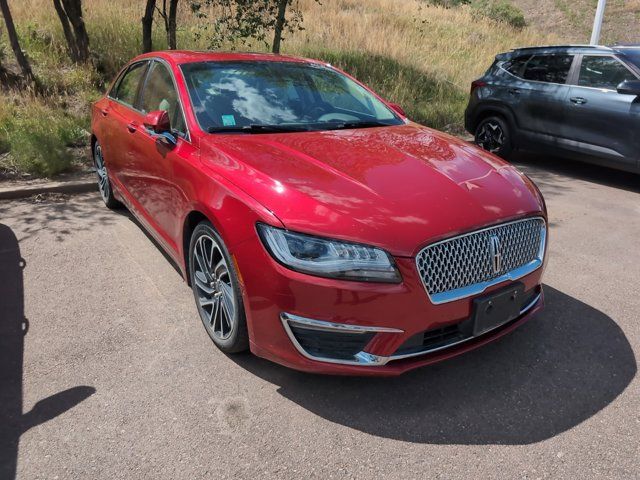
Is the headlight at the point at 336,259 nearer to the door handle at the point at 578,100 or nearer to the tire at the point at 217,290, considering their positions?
the tire at the point at 217,290

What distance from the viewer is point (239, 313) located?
2674 mm

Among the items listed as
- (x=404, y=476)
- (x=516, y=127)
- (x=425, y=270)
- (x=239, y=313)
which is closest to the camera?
(x=404, y=476)

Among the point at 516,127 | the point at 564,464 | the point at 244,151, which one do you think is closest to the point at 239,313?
the point at 244,151

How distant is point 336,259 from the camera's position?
7.67 ft

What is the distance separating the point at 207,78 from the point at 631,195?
5.33 metres

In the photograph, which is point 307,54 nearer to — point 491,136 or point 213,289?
point 491,136

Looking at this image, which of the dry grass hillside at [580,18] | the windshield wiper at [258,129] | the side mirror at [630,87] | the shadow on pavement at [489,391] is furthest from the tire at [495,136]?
the dry grass hillside at [580,18]

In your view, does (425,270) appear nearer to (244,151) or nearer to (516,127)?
(244,151)

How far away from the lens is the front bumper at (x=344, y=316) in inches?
91.5

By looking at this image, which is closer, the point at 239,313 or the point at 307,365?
the point at 307,365

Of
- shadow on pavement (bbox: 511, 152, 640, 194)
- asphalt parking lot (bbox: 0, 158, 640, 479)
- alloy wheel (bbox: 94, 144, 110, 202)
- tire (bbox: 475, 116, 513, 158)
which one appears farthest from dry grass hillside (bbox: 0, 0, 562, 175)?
asphalt parking lot (bbox: 0, 158, 640, 479)

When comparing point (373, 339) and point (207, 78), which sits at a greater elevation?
point (207, 78)

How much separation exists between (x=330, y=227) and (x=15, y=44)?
7.42 metres

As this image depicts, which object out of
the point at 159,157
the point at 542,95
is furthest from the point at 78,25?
the point at 542,95
